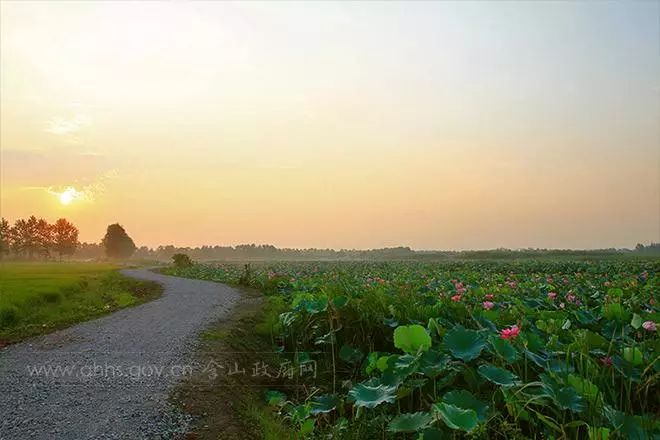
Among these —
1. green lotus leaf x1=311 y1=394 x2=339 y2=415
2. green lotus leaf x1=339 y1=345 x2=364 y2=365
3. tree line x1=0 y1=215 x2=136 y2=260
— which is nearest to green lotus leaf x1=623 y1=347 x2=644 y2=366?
green lotus leaf x1=311 y1=394 x2=339 y2=415

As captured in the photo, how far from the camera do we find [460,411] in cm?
294

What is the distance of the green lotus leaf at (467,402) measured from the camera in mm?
3129

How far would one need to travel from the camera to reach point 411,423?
11.5ft

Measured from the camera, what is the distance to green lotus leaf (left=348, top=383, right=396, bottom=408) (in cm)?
356

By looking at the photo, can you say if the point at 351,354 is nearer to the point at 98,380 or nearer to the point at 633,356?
the point at 98,380

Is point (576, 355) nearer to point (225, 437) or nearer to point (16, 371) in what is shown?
point (225, 437)

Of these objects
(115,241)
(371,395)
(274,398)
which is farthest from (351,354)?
(115,241)

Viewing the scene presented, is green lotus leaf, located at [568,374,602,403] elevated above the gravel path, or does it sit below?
above

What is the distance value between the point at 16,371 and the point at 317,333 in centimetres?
479

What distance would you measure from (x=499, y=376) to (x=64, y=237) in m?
112

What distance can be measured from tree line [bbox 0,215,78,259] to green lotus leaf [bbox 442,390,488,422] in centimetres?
10463

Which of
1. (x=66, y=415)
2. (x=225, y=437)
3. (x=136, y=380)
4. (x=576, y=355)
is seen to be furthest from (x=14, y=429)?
(x=576, y=355)

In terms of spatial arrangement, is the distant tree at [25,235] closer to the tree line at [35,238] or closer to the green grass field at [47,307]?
the tree line at [35,238]

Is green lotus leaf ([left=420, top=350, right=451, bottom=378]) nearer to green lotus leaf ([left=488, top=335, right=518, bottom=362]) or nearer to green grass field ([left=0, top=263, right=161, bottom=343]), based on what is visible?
green lotus leaf ([left=488, top=335, right=518, bottom=362])
